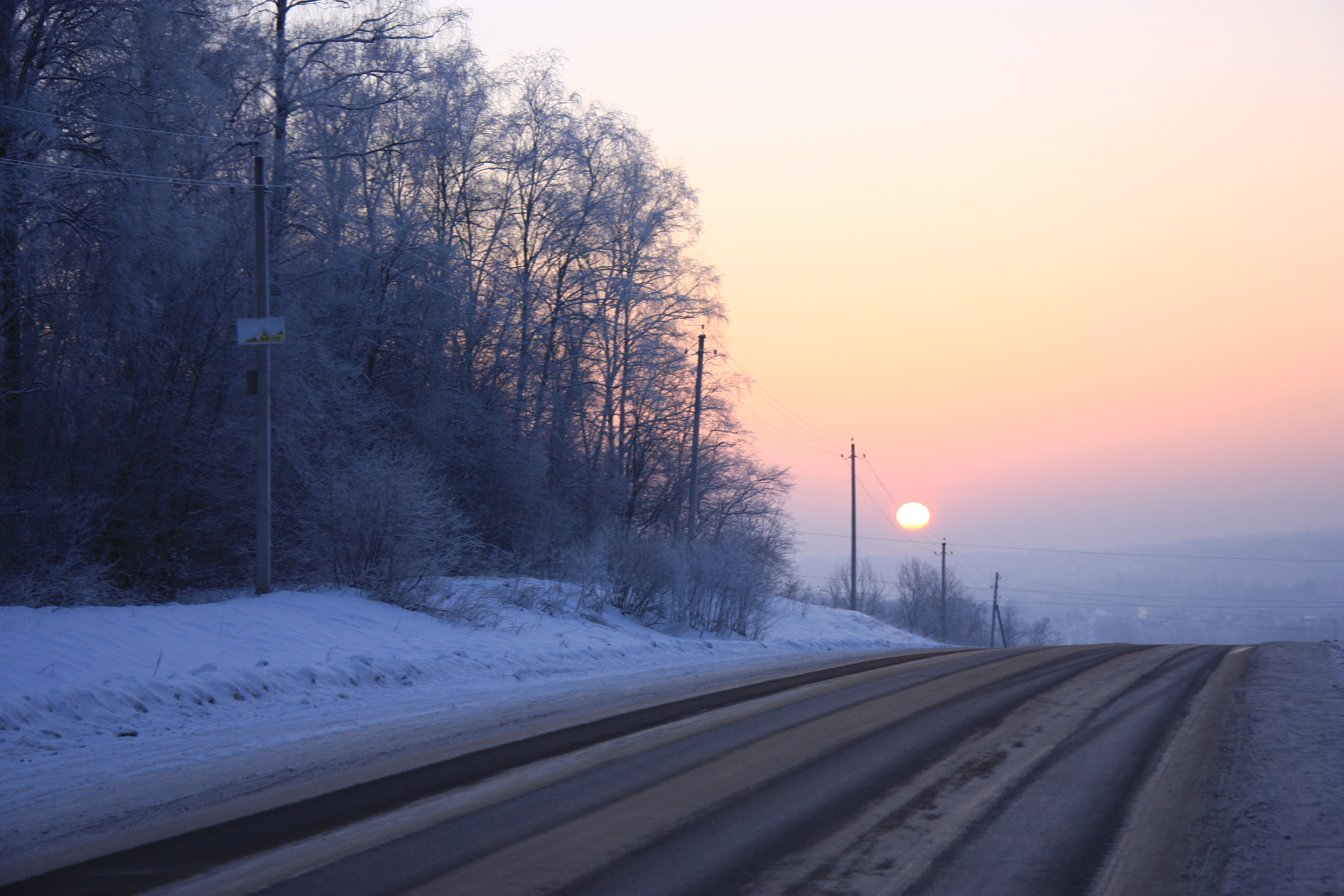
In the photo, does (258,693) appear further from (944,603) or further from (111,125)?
(944,603)

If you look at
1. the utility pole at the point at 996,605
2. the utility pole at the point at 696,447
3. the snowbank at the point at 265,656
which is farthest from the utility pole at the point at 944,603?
the snowbank at the point at 265,656

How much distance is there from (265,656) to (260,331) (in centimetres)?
575

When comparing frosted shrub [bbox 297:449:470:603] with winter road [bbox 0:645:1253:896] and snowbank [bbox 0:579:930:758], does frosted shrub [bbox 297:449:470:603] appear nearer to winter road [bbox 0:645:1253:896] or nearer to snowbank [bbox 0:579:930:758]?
snowbank [bbox 0:579:930:758]

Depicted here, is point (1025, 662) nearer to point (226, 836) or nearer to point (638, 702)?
point (638, 702)

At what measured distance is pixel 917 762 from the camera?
7391 millimetres

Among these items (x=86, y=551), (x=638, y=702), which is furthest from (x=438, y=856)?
(x=86, y=551)

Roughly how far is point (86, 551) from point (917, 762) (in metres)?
15.3

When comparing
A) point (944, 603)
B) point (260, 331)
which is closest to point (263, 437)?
point (260, 331)

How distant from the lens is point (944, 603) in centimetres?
5766

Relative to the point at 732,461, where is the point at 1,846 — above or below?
below

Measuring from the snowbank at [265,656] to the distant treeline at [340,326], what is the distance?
2.09 m

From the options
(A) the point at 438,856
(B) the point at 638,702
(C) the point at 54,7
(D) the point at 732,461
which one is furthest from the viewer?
(D) the point at 732,461

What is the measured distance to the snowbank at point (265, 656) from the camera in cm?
895

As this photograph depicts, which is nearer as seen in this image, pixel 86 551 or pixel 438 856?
pixel 438 856
